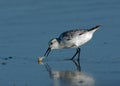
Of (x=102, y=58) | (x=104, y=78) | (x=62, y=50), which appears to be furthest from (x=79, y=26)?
(x=104, y=78)

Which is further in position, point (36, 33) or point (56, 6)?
point (56, 6)

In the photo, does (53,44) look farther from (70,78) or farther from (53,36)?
(70,78)

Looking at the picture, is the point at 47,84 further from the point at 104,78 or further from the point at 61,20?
the point at 61,20

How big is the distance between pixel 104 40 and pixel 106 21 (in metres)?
1.86

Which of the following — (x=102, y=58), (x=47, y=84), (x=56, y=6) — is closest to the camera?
(x=47, y=84)

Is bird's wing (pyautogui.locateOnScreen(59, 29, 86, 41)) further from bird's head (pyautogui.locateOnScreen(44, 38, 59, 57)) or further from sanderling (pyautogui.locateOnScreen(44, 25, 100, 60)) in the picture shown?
bird's head (pyautogui.locateOnScreen(44, 38, 59, 57))

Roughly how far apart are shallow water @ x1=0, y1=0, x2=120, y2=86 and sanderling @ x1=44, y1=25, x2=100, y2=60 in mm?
187

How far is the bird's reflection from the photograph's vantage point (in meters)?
9.70

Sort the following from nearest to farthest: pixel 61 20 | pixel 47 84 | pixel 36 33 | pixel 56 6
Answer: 1. pixel 47 84
2. pixel 36 33
3. pixel 61 20
4. pixel 56 6

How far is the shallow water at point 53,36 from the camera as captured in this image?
10250 mm

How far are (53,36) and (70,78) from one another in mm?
3343

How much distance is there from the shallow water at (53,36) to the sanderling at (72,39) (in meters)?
0.19

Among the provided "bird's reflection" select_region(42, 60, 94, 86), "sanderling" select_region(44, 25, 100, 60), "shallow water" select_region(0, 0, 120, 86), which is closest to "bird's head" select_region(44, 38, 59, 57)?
"sanderling" select_region(44, 25, 100, 60)

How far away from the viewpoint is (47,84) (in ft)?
31.9
